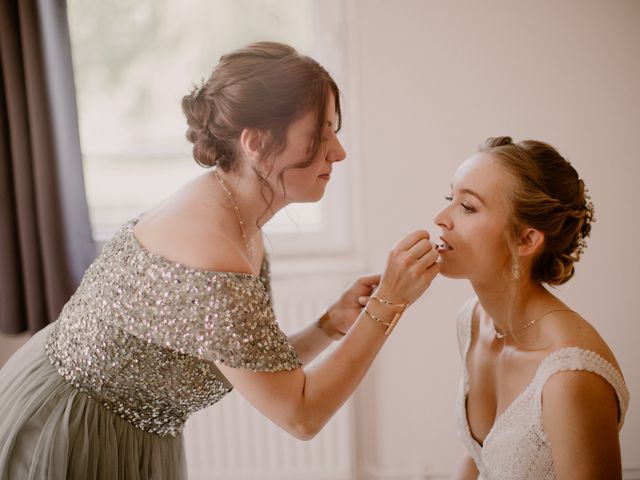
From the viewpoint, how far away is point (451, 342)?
7.32 feet

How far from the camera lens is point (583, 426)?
3.66 ft

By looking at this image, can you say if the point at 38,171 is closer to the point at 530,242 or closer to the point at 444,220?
the point at 444,220

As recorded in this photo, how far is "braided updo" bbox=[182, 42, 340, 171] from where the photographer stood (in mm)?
1103

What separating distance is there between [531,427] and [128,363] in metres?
0.84

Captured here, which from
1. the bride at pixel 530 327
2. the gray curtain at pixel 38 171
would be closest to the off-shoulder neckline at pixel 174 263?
the bride at pixel 530 327

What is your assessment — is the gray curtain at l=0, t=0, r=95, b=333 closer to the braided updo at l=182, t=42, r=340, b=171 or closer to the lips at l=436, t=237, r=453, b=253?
the braided updo at l=182, t=42, r=340, b=171

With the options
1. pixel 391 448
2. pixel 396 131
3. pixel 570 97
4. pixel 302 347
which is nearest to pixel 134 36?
pixel 396 131

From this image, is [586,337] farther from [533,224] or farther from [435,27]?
[435,27]

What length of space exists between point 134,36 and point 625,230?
2043 mm

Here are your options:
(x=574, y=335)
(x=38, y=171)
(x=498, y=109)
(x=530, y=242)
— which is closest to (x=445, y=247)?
(x=530, y=242)

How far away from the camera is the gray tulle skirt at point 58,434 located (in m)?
1.18

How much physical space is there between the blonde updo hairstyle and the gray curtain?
109cm

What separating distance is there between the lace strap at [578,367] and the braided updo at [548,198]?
23 centimetres

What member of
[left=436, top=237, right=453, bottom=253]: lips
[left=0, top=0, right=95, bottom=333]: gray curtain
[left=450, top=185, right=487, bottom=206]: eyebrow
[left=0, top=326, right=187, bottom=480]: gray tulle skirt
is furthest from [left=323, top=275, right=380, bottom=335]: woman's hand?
[left=0, top=0, right=95, bottom=333]: gray curtain
